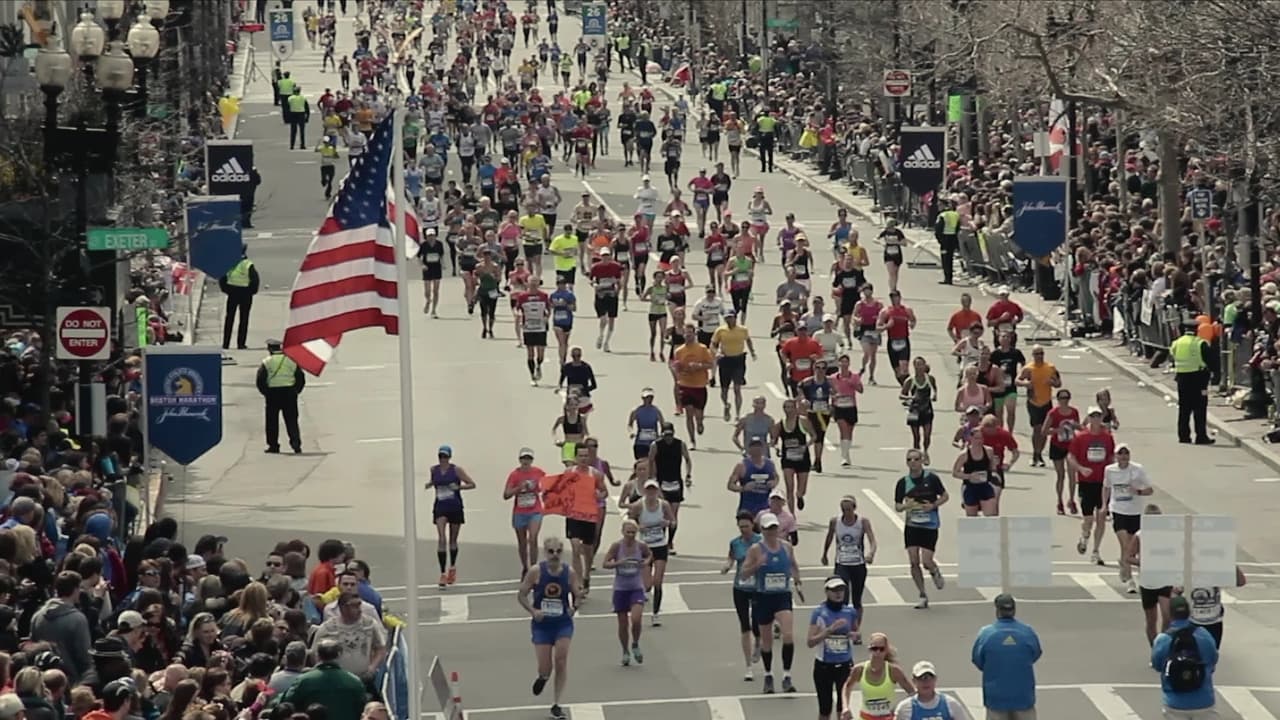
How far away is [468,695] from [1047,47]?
28070mm

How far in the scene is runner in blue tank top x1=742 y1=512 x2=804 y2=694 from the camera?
82.1 feet

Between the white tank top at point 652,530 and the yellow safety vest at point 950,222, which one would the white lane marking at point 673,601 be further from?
the yellow safety vest at point 950,222

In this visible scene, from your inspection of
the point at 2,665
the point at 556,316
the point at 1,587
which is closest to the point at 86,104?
the point at 556,316

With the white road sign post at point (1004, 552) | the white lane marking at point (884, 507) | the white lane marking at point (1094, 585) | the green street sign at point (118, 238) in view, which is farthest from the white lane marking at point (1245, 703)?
the green street sign at point (118, 238)

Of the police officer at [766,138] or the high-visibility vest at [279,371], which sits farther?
the police officer at [766,138]

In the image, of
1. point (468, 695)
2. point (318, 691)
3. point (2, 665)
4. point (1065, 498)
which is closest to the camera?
point (2, 665)

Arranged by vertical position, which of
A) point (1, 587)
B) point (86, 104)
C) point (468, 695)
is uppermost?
point (86, 104)

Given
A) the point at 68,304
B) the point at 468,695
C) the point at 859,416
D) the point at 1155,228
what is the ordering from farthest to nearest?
1. the point at 1155,228
2. the point at 859,416
3. the point at 68,304
4. the point at 468,695

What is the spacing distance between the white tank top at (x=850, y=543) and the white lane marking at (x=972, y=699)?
196 cm

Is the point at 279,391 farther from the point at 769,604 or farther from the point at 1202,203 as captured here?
the point at 1202,203

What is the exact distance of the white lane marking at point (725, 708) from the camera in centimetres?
2423

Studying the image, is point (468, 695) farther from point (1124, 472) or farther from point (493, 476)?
point (493, 476)

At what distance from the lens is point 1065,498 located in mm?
33188

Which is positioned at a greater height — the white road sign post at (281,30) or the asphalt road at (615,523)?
the white road sign post at (281,30)
